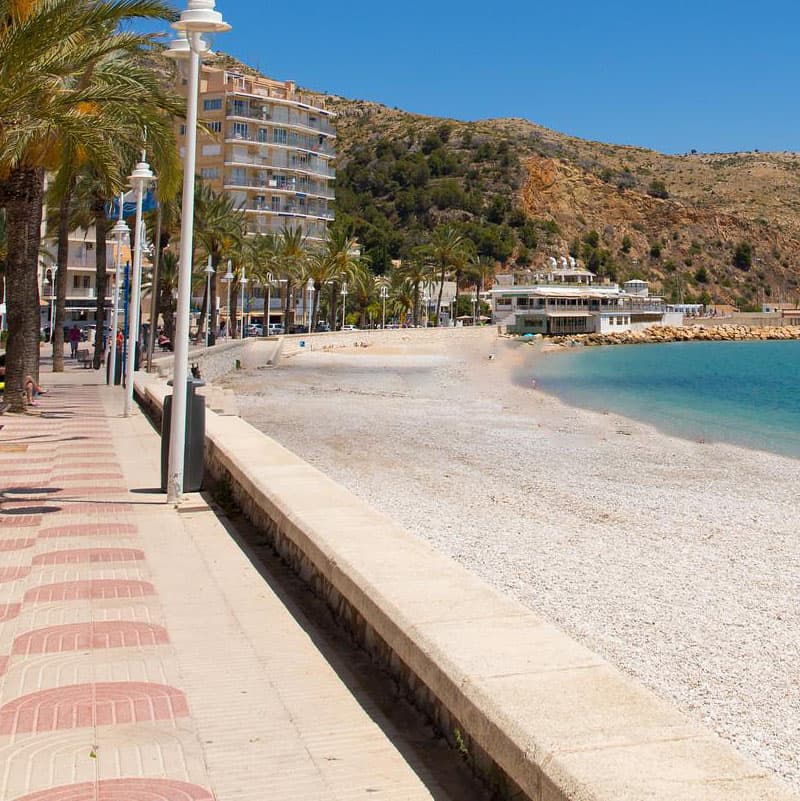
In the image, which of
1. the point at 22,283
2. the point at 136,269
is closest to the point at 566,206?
the point at 136,269

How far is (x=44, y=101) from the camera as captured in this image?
14.5 m

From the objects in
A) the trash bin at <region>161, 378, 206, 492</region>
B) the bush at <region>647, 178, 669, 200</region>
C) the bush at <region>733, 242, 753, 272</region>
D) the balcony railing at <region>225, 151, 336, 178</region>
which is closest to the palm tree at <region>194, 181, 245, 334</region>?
the balcony railing at <region>225, 151, 336, 178</region>

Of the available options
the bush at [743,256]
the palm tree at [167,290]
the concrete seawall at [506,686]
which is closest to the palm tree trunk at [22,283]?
the concrete seawall at [506,686]

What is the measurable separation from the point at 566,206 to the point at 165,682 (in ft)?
523

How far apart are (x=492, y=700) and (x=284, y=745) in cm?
102

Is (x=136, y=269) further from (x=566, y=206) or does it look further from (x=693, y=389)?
(x=566, y=206)

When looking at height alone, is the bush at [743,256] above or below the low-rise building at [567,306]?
above

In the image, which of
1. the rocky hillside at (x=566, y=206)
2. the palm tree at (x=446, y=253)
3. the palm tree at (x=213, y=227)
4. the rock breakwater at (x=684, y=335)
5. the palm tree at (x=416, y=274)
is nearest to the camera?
the palm tree at (x=213, y=227)

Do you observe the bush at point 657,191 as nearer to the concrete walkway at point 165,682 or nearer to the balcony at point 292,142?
the balcony at point 292,142

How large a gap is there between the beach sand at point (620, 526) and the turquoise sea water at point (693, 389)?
263cm

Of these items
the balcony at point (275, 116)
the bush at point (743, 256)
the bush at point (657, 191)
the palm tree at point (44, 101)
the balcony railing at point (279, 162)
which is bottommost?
the palm tree at point (44, 101)

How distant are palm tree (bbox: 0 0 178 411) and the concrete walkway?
4.83 m

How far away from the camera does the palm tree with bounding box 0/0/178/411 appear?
10.8 metres

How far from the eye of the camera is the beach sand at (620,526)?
737 cm
